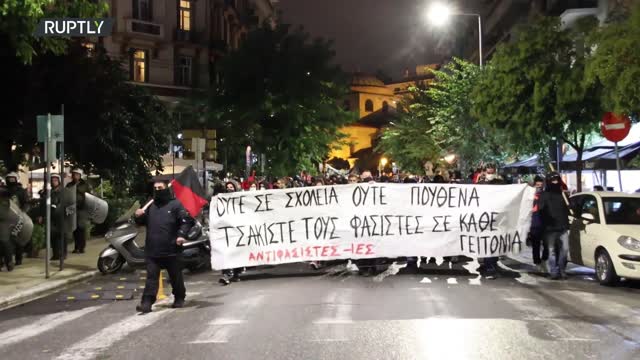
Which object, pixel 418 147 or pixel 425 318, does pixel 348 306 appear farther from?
pixel 418 147

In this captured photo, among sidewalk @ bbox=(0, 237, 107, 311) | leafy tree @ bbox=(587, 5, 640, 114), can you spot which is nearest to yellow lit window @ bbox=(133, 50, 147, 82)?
sidewalk @ bbox=(0, 237, 107, 311)

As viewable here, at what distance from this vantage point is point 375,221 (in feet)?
43.4

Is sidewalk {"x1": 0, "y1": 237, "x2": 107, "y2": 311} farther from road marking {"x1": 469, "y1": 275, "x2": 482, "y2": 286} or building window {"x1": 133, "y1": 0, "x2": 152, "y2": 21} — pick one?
building window {"x1": 133, "y1": 0, "x2": 152, "y2": 21}

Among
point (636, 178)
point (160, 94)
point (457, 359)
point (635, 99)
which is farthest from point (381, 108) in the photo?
point (457, 359)

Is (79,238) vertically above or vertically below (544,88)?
below

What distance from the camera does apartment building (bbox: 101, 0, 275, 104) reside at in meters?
46.3

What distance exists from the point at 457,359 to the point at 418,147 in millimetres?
49813

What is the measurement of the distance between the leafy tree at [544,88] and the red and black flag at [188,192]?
12571mm

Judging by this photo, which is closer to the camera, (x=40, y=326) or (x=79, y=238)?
(x=40, y=326)

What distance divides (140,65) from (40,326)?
40487mm

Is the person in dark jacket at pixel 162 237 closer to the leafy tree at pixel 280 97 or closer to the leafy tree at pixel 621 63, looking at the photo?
the leafy tree at pixel 621 63

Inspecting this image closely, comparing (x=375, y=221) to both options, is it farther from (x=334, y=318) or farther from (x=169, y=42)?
(x=169, y=42)

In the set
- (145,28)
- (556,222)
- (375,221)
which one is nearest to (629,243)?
(556,222)

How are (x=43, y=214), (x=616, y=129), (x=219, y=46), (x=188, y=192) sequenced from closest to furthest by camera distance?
(x=188, y=192)
(x=616, y=129)
(x=43, y=214)
(x=219, y=46)
